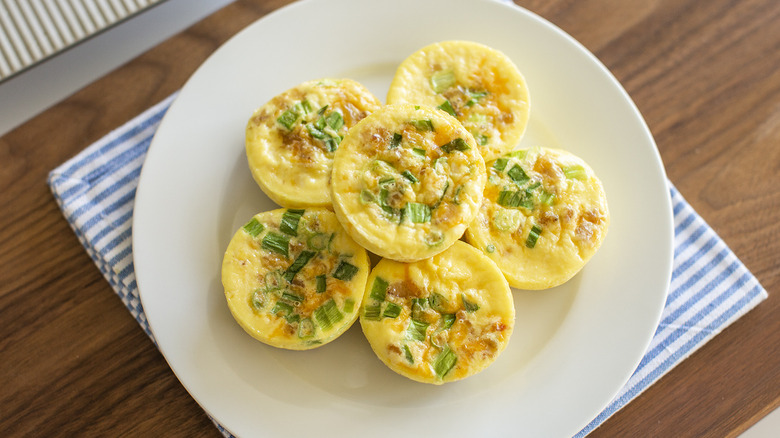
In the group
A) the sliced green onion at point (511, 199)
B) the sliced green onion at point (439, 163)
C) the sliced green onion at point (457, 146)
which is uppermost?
the sliced green onion at point (457, 146)

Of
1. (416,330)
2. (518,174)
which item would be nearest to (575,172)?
(518,174)

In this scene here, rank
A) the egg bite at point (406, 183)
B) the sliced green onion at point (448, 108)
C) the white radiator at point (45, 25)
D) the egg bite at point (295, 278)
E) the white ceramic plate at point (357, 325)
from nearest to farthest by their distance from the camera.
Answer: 1. the egg bite at point (406, 183)
2. the egg bite at point (295, 278)
3. the white ceramic plate at point (357, 325)
4. the sliced green onion at point (448, 108)
5. the white radiator at point (45, 25)

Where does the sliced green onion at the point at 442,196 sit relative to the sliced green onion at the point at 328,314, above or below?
above

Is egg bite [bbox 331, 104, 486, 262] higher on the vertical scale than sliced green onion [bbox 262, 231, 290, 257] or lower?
higher

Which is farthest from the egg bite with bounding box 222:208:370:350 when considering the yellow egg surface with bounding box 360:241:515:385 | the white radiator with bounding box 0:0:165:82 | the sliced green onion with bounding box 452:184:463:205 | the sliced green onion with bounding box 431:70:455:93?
the white radiator with bounding box 0:0:165:82

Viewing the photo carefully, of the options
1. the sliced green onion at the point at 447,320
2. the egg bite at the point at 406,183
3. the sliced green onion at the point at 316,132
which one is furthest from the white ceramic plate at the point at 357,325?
the egg bite at the point at 406,183

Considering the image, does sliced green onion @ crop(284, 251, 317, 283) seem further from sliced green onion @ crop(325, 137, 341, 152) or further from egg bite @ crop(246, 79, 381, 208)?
sliced green onion @ crop(325, 137, 341, 152)

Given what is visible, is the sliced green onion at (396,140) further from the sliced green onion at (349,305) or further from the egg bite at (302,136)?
the sliced green onion at (349,305)
